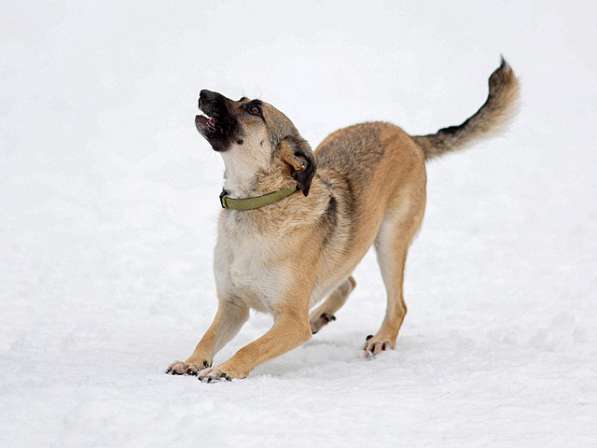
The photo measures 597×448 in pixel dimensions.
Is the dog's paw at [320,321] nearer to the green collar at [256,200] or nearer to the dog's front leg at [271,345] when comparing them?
the dog's front leg at [271,345]

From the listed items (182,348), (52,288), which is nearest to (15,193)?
(52,288)

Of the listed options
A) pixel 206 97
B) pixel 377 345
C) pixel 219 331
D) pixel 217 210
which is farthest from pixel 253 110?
pixel 217 210

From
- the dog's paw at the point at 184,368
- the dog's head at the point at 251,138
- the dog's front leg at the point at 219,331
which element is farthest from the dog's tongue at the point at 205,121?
the dog's paw at the point at 184,368

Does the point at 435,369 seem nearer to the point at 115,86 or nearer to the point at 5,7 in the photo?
the point at 115,86

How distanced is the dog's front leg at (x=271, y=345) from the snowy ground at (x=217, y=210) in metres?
0.23

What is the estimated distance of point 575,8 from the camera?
18.9 m

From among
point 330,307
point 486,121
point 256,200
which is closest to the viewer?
point 256,200

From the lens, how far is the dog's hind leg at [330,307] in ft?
22.9

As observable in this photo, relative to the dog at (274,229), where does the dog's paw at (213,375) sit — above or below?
below

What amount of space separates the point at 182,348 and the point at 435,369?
2012 millimetres

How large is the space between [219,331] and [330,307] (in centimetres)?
165

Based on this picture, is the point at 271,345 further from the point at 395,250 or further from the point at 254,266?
the point at 395,250

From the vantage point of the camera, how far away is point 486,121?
25.0 ft

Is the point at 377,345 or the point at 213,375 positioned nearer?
the point at 213,375
